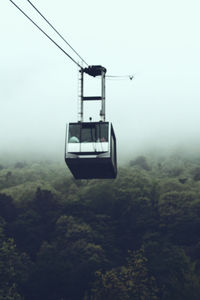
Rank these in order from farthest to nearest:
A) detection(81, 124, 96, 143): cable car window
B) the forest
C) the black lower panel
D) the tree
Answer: the forest, the tree, detection(81, 124, 96, 143): cable car window, the black lower panel

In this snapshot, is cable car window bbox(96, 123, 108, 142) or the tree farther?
the tree

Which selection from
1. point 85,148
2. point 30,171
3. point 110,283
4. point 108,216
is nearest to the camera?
point 85,148

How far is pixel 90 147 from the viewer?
25922 mm

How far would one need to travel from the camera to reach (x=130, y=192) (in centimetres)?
11212

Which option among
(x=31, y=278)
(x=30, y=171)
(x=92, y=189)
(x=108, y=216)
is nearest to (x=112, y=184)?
(x=92, y=189)

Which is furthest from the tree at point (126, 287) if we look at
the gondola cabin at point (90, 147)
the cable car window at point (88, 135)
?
the cable car window at point (88, 135)

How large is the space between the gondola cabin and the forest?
164 ft

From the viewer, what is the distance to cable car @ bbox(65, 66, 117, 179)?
83.8 feet

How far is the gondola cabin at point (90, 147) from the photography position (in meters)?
25.5

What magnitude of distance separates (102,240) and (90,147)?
7273 cm

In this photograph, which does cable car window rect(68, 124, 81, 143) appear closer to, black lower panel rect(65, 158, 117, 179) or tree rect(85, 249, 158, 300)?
black lower panel rect(65, 158, 117, 179)

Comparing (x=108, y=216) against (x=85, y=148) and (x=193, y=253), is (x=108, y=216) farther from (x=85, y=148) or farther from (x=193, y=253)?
(x=85, y=148)

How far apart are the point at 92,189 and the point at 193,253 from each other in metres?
30.4

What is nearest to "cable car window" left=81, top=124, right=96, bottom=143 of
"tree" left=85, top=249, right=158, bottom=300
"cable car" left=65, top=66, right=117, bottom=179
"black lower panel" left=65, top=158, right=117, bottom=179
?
"cable car" left=65, top=66, right=117, bottom=179
